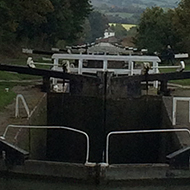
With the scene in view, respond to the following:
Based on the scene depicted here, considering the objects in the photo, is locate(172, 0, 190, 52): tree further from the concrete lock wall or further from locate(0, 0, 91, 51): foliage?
the concrete lock wall

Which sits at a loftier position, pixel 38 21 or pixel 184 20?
pixel 184 20

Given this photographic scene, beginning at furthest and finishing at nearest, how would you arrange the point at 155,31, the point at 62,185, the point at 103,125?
the point at 155,31, the point at 103,125, the point at 62,185

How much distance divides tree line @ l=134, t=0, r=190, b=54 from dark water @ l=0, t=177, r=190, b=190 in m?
31.9

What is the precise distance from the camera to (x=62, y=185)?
30.8ft

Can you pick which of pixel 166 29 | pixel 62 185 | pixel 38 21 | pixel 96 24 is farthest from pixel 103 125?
pixel 96 24

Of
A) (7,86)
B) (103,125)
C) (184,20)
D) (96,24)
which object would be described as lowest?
(103,125)

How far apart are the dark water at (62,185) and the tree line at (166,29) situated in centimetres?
3191

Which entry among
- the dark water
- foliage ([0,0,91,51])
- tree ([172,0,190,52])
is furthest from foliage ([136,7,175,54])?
the dark water

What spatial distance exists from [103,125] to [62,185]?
517 cm

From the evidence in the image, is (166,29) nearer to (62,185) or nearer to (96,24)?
(62,185)

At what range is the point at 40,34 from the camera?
146ft

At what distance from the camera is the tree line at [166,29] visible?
41438 millimetres

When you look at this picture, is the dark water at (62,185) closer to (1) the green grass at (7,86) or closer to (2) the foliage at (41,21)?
(1) the green grass at (7,86)

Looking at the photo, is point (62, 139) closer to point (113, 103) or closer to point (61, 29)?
point (113, 103)
